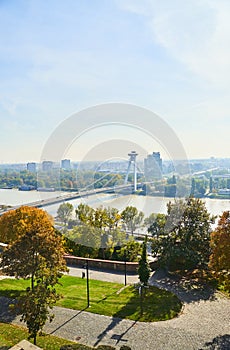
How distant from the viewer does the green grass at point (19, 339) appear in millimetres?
5582

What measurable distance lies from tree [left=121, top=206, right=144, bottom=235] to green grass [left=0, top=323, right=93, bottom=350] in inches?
363

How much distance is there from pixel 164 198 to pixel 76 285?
1968 centimetres

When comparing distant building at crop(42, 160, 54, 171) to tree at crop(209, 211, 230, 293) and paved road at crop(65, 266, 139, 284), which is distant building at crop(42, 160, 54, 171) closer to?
paved road at crop(65, 266, 139, 284)

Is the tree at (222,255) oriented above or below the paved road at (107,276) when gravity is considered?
above

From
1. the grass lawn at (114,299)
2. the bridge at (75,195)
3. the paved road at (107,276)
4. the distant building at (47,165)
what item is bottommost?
the paved road at (107,276)

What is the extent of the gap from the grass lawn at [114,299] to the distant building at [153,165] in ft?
42.8

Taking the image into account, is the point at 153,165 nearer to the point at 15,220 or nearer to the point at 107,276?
the point at 15,220

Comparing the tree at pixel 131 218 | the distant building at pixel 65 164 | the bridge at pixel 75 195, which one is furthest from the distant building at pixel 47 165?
the bridge at pixel 75 195

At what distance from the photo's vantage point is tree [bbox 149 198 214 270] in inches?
382

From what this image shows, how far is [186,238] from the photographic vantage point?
9.95 meters

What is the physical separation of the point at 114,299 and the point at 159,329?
185 cm

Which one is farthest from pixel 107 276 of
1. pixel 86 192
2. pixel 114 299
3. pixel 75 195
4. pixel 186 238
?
pixel 75 195

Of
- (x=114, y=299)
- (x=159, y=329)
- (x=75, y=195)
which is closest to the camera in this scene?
(x=159, y=329)

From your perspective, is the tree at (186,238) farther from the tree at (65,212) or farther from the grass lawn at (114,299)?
the tree at (65,212)
